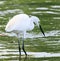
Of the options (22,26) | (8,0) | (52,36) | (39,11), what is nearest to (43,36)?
(52,36)

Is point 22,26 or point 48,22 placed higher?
point 22,26

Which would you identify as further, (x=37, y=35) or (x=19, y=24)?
(x=37, y=35)

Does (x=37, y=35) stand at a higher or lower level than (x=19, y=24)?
lower

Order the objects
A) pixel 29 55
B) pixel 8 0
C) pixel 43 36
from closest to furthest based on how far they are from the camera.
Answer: pixel 29 55
pixel 43 36
pixel 8 0

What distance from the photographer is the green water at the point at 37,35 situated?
397 inches

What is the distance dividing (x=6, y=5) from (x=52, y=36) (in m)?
6.70

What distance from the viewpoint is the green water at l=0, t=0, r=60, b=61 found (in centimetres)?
1009

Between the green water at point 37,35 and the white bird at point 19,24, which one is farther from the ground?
the white bird at point 19,24

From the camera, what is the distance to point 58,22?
46.7ft

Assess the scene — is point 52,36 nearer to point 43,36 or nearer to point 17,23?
point 43,36

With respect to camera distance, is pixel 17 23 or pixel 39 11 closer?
pixel 17 23

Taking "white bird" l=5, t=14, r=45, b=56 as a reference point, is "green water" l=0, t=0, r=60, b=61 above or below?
below

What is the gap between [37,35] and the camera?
12422 mm

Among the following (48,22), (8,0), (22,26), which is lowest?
(8,0)
